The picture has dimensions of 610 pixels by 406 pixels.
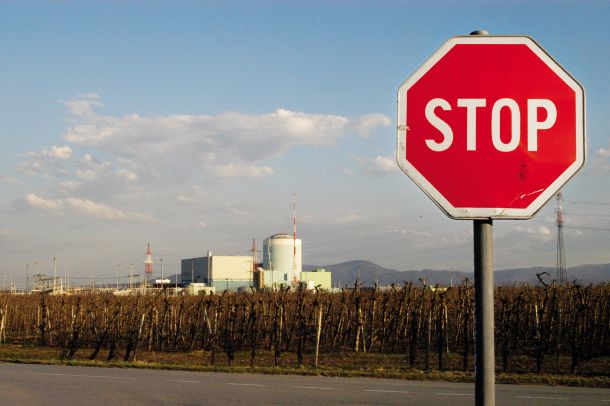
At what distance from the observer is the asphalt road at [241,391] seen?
16078mm

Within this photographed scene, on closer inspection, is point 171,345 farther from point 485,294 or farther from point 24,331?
point 485,294

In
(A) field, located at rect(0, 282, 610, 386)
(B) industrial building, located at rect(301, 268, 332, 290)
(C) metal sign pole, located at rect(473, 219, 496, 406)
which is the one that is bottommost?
(A) field, located at rect(0, 282, 610, 386)

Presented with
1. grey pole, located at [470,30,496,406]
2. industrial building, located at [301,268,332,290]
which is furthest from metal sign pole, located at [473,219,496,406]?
industrial building, located at [301,268,332,290]

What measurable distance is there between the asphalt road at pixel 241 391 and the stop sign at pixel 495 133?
44.9 feet

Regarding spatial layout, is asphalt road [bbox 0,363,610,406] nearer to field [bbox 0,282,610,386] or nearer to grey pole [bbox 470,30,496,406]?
field [bbox 0,282,610,386]

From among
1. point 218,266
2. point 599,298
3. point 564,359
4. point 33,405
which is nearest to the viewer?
point 33,405

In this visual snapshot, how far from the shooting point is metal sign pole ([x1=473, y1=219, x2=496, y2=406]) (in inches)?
95.7

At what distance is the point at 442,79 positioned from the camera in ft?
8.60

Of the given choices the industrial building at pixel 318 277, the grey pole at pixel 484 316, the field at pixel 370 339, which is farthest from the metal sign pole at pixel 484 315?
the industrial building at pixel 318 277

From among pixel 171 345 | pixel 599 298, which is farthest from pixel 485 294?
pixel 171 345

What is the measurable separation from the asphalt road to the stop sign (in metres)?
13.7

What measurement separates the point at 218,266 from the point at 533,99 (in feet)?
295

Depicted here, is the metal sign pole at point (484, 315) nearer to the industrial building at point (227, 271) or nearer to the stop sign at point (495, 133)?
the stop sign at point (495, 133)

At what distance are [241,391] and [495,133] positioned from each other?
16275mm
